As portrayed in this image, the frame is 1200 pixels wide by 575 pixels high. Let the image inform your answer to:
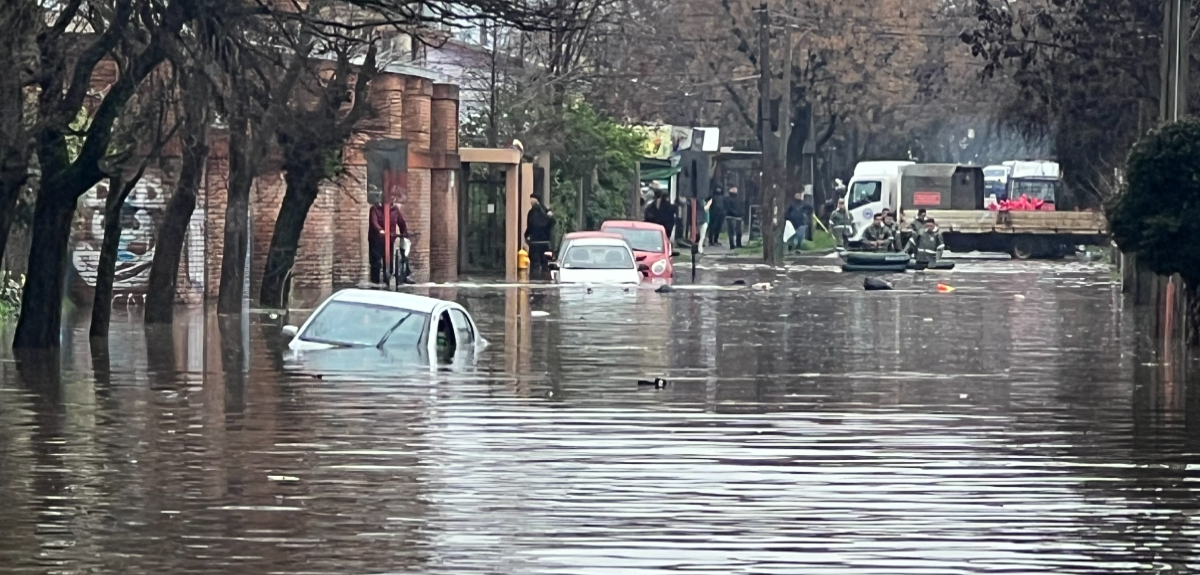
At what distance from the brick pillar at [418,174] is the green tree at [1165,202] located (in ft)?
68.6

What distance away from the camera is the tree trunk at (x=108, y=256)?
25.5 meters

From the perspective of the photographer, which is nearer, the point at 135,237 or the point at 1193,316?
the point at 1193,316

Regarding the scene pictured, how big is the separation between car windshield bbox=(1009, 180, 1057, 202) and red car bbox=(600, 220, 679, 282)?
30.8 meters

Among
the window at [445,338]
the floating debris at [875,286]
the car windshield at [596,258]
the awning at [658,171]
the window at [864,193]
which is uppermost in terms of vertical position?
the awning at [658,171]

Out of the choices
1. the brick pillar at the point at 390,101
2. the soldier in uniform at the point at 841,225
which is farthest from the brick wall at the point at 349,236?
the soldier in uniform at the point at 841,225

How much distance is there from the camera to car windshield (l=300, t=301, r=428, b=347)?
23.3 meters

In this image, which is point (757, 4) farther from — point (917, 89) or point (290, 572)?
point (290, 572)

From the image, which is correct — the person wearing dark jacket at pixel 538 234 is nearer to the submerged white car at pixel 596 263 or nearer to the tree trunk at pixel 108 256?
the submerged white car at pixel 596 263

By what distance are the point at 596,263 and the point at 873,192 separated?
28489 millimetres

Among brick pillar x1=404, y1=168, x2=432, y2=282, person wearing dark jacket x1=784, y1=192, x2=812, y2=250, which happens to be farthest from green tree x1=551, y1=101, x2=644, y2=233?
brick pillar x1=404, y1=168, x2=432, y2=282

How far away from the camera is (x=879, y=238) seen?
58469mm

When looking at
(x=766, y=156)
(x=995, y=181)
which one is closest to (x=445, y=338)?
(x=766, y=156)

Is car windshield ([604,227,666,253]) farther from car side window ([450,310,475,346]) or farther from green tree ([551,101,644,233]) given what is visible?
car side window ([450,310,475,346])

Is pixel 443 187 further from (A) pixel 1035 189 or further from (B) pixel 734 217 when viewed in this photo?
(A) pixel 1035 189
